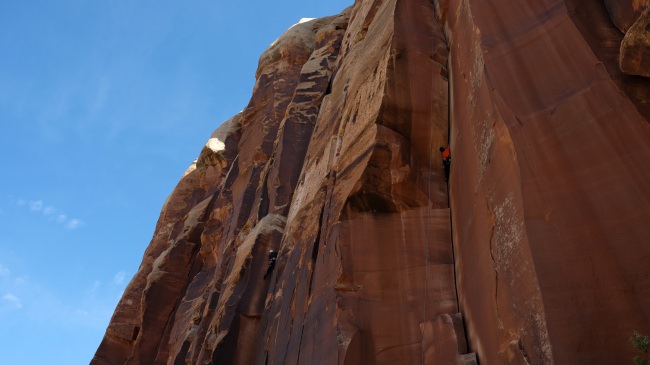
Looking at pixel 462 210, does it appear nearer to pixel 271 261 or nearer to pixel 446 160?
pixel 446 160

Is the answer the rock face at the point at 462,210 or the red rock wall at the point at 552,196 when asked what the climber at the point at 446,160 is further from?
the red rock wall at the point at 552,196

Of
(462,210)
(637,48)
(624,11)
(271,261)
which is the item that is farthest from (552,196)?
(271,261)

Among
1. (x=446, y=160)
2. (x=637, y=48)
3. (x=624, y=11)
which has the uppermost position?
(x=624, y=11)

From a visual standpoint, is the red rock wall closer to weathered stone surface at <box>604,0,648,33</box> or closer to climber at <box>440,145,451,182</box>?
weathered stone surface at <box>604,0,648,33</box>

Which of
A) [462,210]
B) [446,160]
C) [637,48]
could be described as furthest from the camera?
[446,160]

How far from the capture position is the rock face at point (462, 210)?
7273 mm

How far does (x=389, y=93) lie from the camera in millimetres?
13102

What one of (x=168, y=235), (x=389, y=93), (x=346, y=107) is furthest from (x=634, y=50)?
(x=168, y=235)

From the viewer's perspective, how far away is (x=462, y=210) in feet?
34.9

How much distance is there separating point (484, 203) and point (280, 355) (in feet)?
21.7

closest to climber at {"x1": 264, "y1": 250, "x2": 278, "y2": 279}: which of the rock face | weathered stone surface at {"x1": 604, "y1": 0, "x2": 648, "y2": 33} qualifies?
the rock face

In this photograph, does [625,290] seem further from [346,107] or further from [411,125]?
[346,107]

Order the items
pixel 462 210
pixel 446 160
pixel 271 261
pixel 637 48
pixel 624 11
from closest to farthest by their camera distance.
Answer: pixel 637 48, pixel 624 11, pixel 462 210, pixel 446 160, pixel 271 261

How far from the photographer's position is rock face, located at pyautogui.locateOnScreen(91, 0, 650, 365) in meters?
7.27
